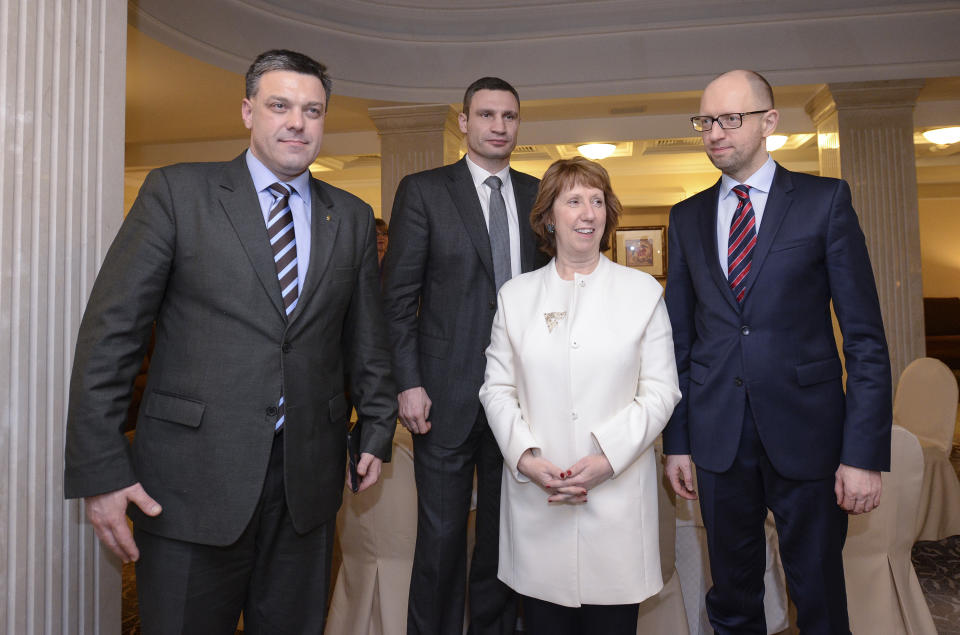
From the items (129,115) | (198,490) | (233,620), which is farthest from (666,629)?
(129,115)

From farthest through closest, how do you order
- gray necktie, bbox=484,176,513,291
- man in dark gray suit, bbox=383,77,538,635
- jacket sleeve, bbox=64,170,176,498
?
gray necktie, bbox=484,176,513,291 → man in dark gray suit, bbox=383,77,538,635 → jacket sleeve, bbox=64,170,176,498

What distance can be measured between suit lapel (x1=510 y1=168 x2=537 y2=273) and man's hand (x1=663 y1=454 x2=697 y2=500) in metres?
0.77

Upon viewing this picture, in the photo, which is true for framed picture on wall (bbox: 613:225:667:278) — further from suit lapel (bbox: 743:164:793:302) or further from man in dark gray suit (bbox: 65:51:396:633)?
man in dark gray suit (bbox: 65:51:396:633)

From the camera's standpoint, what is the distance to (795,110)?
671cm

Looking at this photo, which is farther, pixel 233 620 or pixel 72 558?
pixel 72 558

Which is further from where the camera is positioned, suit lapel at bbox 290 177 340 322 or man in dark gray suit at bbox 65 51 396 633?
suit lapel at bbox 290 177 340 322

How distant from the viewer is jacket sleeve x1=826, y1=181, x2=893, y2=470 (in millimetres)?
1730

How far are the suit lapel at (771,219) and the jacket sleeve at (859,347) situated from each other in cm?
12

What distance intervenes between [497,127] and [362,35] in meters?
4.29

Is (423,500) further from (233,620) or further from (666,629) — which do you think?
(666,629)

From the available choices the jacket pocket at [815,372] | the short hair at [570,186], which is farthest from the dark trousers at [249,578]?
the jacket pocket at [815,372]

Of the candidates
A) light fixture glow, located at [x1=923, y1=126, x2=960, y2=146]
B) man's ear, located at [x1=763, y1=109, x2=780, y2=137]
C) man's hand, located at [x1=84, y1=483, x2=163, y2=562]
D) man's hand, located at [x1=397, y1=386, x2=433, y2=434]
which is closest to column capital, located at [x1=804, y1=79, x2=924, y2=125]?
light fixture glow, located at [x1=923, y1=126, x2=960, y2=146]

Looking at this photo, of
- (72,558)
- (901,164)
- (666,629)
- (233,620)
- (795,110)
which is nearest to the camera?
(233,620)

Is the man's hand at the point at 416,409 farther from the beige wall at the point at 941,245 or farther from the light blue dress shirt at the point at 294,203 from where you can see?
the beige wall at the point at 941,245
